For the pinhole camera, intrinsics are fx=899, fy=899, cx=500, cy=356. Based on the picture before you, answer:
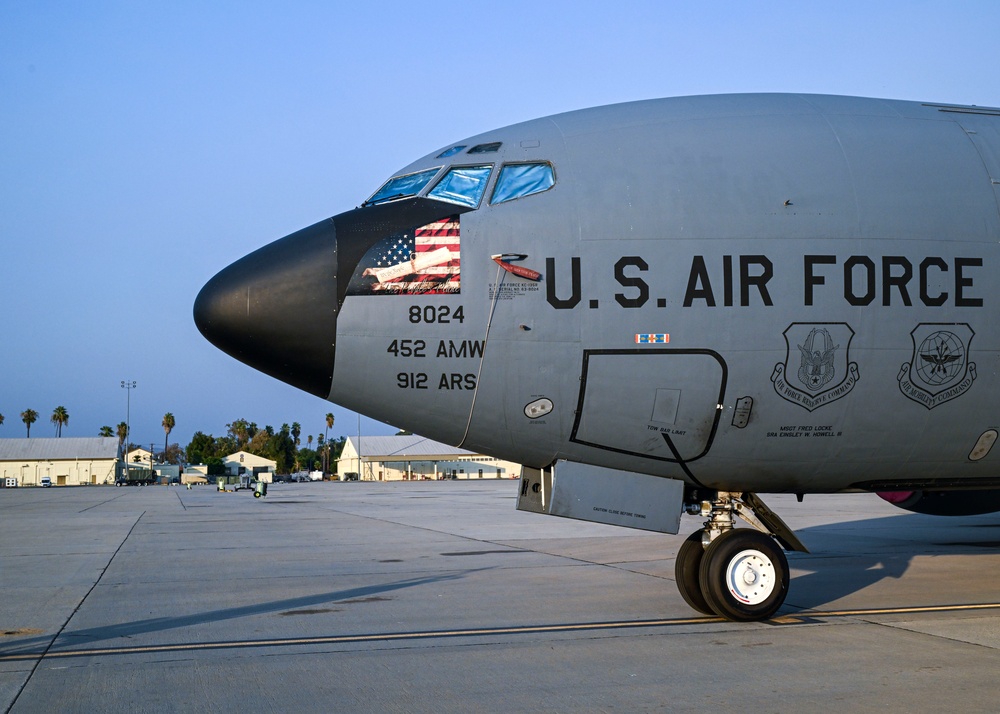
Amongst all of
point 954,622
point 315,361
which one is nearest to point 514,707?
point 315,361

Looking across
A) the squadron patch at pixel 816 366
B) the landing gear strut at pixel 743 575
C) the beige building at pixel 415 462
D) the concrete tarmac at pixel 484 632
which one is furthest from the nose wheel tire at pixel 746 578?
the beige building at pixel 415 462

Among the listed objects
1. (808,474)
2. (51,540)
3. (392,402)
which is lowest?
(51,540)

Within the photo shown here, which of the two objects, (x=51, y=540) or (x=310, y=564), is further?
(x=51, y=540)

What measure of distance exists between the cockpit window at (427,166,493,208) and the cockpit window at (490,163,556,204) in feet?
0.50

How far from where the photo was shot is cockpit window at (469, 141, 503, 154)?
870 centimetres

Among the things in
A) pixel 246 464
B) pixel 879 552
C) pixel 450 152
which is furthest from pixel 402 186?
pixel 246 464

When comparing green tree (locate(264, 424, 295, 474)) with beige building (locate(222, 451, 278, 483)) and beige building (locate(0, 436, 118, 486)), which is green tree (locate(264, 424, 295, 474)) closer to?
beige building (locate(222, 451, 278, 483))

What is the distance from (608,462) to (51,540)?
1671 cm

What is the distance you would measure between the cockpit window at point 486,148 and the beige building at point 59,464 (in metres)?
114

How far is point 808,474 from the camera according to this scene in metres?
8.71

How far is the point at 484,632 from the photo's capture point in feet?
27.9

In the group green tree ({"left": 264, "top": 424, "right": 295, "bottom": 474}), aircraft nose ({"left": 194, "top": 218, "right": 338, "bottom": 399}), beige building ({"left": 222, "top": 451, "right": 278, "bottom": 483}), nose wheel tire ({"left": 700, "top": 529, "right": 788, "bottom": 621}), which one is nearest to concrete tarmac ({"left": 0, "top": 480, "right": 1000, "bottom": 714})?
nose wheel tire ({"left": 700, "top": 529, "right": 788, "bottom": 621})

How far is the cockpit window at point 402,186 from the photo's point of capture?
340 inches

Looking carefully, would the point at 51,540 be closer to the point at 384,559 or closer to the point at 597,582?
A: the point at 384,559
